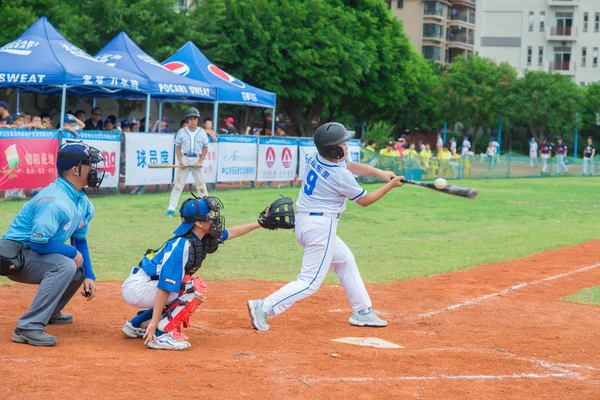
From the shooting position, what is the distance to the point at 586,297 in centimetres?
1022

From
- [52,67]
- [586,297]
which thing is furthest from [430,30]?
[586,297]

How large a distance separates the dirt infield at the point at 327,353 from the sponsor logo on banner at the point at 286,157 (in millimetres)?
17493

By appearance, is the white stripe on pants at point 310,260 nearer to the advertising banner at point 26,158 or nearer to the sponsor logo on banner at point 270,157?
the advertising banner at point 26,158

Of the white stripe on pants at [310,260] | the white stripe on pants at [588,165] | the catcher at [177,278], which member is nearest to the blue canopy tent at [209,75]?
the white stripe on pants at [310,260]

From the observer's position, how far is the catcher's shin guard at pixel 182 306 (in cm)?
689

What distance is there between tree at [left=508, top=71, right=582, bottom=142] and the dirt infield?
6448cm

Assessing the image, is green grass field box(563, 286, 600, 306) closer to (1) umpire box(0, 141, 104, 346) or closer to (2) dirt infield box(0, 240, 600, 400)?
(2) dirt infield box(0, 240, 600, 400)

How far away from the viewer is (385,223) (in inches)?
712

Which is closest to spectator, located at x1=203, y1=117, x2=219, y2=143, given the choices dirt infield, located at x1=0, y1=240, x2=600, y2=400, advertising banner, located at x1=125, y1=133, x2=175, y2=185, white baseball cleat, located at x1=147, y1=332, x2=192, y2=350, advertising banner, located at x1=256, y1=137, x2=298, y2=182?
advertising banner, located at x1=125, y1=133, x2=175, y2=185

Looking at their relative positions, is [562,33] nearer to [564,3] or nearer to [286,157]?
[564,3]

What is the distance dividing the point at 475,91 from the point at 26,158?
5698 centimetres

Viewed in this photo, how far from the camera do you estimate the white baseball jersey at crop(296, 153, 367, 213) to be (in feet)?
25.3

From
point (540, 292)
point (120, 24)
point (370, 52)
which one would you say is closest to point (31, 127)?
point (540, 292)

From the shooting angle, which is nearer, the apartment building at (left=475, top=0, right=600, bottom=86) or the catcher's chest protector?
the catcher's chest protector
